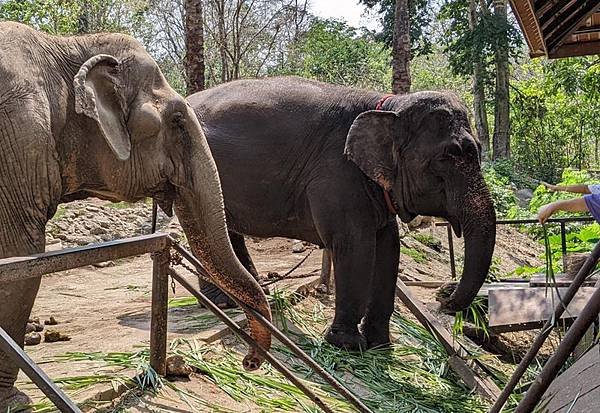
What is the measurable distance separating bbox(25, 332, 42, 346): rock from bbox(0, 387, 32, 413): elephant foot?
1444mm

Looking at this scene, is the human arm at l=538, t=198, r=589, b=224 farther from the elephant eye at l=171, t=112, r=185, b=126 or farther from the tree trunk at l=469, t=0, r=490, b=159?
the tree trunk at l=469, t=0, r=490, b=159

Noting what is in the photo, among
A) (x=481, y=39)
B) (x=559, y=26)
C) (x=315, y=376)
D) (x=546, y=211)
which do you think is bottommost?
(x=315, y=376)

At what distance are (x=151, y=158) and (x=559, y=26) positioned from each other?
3.95m

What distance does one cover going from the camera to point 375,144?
20.2 feet

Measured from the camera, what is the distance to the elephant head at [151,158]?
4.09m

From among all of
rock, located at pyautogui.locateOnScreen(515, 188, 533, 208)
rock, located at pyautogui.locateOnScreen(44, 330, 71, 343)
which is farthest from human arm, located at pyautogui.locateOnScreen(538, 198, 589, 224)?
rock, located at pyautogui.locateOnScreen(515, 188, 533, 208)

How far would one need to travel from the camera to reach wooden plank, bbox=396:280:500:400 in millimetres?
5938

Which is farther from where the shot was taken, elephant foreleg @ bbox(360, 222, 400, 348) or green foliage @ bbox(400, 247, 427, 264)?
green foliage @ bbox(400, 247, 427, 264)

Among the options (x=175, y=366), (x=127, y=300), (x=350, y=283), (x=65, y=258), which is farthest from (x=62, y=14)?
(x=65, y=258)

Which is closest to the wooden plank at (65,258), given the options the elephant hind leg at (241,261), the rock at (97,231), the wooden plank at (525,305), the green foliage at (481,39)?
the elephant hind leg at (241,261)

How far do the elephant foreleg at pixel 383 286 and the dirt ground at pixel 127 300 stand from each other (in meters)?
0.89

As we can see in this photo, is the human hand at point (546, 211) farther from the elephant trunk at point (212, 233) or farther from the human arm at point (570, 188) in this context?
the elephant trunk at point (212, 233)

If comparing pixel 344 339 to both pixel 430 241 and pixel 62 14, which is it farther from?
pixel 62 14

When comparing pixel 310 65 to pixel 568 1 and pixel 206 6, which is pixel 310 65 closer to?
pixel 206 6
